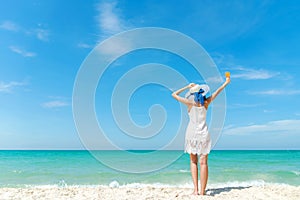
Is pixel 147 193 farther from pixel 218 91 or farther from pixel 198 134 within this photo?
pixel 218 91

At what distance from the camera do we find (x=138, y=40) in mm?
7859

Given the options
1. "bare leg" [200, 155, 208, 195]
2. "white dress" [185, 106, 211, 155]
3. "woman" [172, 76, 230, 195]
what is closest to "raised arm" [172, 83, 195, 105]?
"woman" [172, 76, 230, 195]

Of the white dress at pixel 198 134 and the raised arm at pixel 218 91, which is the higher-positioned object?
the raised arm at pixel 218 91

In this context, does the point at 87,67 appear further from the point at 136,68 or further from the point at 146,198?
the point at 146,198

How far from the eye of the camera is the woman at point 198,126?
4.78 m

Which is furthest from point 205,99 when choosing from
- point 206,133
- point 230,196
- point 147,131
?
point 147,131

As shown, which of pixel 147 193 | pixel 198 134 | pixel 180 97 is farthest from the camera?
pixel 147 193

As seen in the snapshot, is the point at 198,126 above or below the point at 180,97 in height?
below

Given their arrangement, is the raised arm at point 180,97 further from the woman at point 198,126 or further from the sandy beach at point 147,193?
the sandy beach at point 147,193

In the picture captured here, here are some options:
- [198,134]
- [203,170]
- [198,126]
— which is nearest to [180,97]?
[198,126]

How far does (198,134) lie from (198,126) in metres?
0.13

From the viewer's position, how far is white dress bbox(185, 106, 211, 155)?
4.77 metres

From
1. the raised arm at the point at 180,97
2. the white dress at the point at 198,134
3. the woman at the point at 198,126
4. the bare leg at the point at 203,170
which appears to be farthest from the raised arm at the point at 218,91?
the bare leg at the point at 203,170

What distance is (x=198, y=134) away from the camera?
4.79 m
